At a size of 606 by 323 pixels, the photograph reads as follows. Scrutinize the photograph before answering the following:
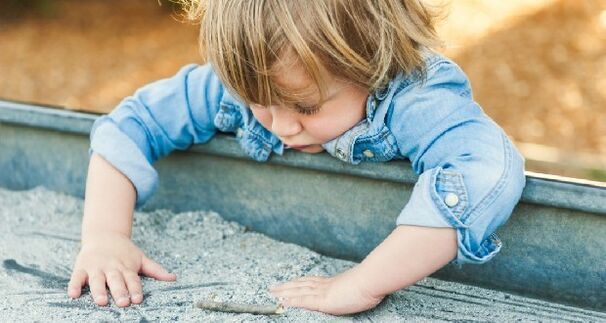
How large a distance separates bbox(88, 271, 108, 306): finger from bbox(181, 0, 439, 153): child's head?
17.2 inches

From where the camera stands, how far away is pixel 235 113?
5.94 feet

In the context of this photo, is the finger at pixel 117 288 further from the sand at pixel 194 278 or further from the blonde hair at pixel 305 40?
the blonde hair at pixel 305 40

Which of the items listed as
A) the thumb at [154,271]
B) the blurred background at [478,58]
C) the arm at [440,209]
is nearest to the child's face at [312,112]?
the arm at [440,209]

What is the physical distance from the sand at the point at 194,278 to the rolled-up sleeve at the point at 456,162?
6.5 inches

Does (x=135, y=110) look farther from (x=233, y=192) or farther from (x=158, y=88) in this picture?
(x=233, y=192)

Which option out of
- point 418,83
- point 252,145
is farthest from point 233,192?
point 418,83

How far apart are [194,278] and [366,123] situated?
1.50 feet

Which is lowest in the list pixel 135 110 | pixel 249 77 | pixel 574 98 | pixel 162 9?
pixel 574 98

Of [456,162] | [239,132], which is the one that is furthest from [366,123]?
[239,132]

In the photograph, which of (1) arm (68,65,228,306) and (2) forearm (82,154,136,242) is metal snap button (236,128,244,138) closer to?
(1) arm (68,65,228,306)

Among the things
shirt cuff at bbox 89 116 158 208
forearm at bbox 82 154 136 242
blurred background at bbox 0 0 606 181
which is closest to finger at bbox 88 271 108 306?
forearm at bbox 82 154 136 242

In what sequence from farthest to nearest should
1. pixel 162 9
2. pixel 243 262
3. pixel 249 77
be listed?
1. pixel 162 9
2. pixel 243 262
3. pixel 249 77

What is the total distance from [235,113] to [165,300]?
0.44 meters

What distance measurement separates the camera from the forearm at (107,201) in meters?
1.74
